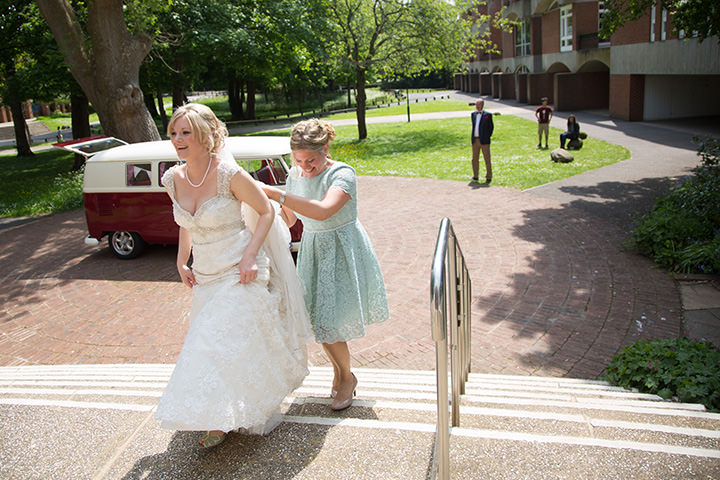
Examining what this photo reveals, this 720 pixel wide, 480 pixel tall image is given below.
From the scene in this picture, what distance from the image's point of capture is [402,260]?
853 cm

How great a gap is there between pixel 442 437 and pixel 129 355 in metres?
4.71

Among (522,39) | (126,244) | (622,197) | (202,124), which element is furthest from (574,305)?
(522,39)

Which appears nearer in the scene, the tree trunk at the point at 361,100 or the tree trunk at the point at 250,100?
the tree trunk at the point at 361,100

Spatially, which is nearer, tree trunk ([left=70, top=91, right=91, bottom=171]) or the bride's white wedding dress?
the bride's white wedding dress

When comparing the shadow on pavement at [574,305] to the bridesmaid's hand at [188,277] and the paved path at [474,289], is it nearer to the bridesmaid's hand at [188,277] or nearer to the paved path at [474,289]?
the paved path at [474,289]

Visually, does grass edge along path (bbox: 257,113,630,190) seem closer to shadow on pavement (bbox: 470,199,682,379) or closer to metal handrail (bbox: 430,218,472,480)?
shadow on pavement (bbox: 470,199,682,379)

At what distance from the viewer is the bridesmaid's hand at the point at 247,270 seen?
3.20m

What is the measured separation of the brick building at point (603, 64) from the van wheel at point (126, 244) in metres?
15.7

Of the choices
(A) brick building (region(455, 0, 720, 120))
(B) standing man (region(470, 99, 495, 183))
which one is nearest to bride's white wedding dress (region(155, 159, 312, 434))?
(B) standing man (region(470, 99, 495, 183))

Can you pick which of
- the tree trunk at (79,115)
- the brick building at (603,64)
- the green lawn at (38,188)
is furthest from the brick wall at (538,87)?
the green lawn at (38,188)

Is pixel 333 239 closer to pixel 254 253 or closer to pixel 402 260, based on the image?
pixel 254 253

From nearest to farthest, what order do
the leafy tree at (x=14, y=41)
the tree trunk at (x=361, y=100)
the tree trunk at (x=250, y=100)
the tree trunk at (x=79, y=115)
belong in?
the leafy tree at (x=14, y=41) → the tree trunk at (x=79, y=115) → the tree trunk at (x=361, y=100) → the tree trunk at (x=250, y=100)

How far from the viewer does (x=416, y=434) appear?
290cm

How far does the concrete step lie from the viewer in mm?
2529
